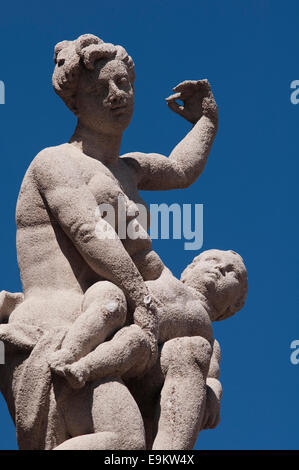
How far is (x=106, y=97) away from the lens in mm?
11383

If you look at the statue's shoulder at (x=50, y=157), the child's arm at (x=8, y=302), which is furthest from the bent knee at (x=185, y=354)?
the statue's shoulder at (x=50, y=157)

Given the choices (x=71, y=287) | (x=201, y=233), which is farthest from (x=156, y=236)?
(x=71, y=287)

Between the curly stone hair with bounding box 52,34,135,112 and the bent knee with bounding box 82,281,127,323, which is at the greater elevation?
the curly stone hair with bounding box 52,34,135,112

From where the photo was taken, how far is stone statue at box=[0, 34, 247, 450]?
10117 mm

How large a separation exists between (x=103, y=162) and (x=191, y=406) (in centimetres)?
220

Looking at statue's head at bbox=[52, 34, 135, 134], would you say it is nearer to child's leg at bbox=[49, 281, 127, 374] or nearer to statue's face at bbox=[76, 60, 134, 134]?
statue's face at bbox=[76, 60, 134, 134]

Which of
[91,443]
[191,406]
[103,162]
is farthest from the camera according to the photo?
[103,162]

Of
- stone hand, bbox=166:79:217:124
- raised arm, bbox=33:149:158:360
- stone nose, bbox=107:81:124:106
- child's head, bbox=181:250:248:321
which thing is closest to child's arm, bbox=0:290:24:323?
raised arm, bbox=33:149:158:360

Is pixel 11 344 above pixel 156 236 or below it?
below

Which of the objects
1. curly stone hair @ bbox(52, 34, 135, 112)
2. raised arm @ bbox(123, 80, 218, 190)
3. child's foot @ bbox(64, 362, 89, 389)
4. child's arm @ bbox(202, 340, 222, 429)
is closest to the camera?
child's foot @ bbox(64, 362, 89, 389)

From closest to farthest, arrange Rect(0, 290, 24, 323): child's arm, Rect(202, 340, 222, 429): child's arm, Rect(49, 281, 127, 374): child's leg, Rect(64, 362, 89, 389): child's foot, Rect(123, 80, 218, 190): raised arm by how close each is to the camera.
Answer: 1. Rect(64, 362, 89, 389): child's foot
2. Rect(49, 281, 127, 374): child's leg
3. Rect(0, 290, 24, 323): child's arm
4. Rect(202, 340, 222, 429): child's arm
5. Rect(123, 80, 218, 190): raised arm

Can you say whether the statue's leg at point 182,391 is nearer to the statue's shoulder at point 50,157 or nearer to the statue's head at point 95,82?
the statue's shoulder at point 50,157

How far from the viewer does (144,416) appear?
10.9 metres
